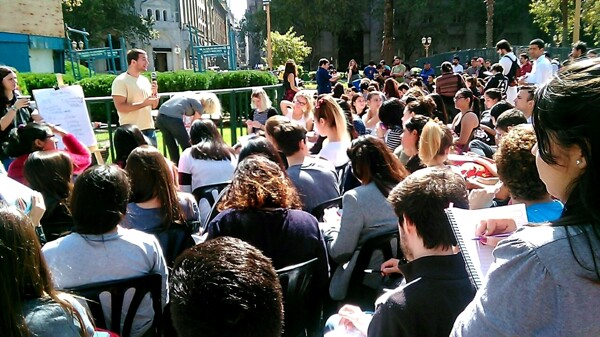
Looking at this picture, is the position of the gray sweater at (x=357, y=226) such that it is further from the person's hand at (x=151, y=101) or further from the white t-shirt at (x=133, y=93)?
the white t-shirt at (x=133, y=93)

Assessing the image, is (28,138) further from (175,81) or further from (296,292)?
(175,81)

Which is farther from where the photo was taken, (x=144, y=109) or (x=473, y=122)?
(x=144, y=109)

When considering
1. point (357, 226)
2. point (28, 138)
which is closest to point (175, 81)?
point (28, 138)

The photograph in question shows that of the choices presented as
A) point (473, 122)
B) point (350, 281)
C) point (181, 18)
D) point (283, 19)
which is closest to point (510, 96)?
point (473, 122)

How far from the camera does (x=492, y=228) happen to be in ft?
5.43

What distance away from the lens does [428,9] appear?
183 feet

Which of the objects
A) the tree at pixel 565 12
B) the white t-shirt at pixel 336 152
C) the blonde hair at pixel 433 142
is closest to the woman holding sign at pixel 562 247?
the blonde hair at pixel 433 142

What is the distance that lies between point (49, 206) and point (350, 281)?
203 cm

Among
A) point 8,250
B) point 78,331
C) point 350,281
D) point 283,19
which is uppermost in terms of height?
point 283,19

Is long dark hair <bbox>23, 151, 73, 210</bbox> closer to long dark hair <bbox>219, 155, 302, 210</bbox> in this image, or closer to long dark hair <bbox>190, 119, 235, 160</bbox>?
long dark hair <bbox>219, 155, 302, 210</bbox>

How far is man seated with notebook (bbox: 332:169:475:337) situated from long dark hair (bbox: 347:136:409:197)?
1132 mm

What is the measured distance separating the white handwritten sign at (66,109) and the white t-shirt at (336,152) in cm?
285

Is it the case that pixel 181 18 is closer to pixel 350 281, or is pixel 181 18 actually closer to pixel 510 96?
pixel 510 96

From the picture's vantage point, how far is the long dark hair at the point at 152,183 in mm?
3367
